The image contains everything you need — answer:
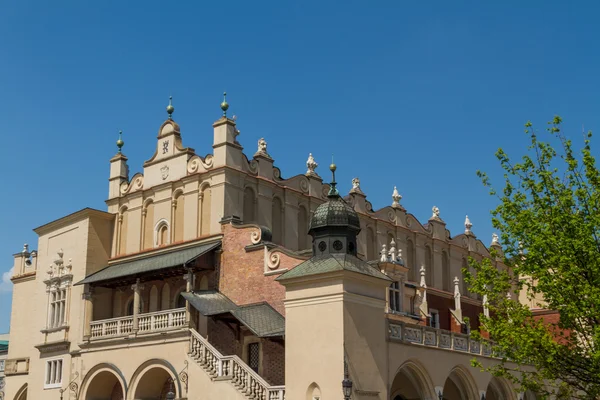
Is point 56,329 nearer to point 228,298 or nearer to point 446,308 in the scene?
point 228,298

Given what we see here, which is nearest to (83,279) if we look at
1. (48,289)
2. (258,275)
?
(48,289)

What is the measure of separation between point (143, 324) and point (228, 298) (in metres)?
3.76

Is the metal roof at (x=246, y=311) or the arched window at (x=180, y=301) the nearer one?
the metal roof at (x=246, y=311)

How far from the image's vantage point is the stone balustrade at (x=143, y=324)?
3506 cm

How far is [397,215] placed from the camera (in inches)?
1998

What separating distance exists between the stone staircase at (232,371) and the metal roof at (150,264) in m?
4.01

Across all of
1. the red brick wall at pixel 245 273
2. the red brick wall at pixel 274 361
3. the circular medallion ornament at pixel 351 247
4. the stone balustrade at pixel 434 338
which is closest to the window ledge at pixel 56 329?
the red brick wall at pixel 245 273

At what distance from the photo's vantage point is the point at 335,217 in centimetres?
3097

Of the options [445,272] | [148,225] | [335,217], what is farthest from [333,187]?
[445,272]

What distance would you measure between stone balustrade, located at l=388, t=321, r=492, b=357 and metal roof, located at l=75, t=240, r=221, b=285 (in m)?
9.36

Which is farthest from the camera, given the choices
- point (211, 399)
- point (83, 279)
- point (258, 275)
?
point (83, 279)

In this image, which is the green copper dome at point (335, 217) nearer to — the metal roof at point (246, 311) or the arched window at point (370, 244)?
the metal roof at point (246, 311)

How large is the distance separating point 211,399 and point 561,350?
1260 cm

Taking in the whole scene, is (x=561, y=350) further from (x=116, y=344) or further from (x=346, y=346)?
(x=116, y=344)
